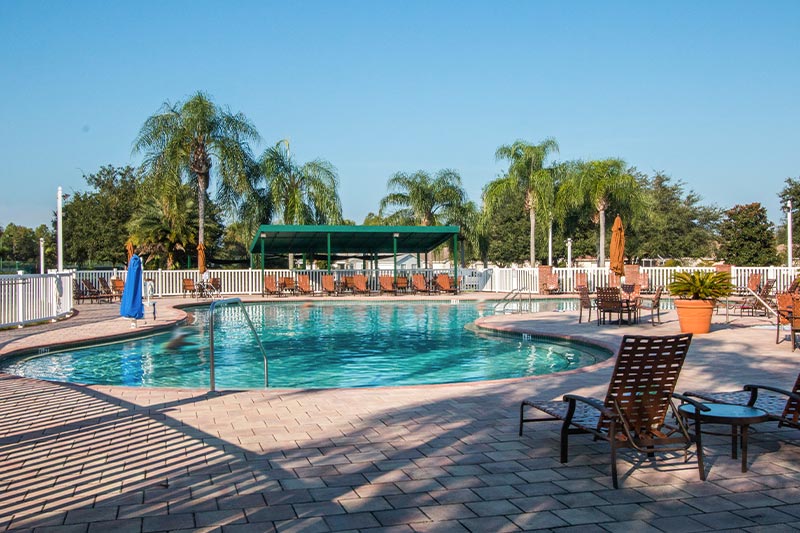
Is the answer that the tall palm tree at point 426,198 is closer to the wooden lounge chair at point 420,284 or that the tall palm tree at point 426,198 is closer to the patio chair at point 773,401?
the wooden lounge chair at point 420,284

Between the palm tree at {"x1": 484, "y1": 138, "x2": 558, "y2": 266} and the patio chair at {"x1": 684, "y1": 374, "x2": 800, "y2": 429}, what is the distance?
30629 mm

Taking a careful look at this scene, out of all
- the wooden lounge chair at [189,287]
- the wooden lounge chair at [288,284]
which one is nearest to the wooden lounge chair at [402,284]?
the wooden lounge chair at [288,284]

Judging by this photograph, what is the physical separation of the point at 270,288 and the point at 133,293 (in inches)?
498

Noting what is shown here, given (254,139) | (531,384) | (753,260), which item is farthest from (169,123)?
(753,260)

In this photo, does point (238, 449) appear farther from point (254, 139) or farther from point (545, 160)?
point (545, 160)

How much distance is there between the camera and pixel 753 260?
119 ft

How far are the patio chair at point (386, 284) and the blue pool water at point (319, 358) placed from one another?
10981 mm

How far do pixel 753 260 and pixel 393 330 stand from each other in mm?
28477

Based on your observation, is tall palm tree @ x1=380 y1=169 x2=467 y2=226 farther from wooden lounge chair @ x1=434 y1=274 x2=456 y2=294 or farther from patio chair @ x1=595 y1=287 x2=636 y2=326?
patio chair @ x1=595 y1=287 x2=636 y2=326

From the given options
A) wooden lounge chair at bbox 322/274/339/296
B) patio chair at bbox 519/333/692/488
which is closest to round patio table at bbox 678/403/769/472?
patio chair at bbox 519/333/692/488

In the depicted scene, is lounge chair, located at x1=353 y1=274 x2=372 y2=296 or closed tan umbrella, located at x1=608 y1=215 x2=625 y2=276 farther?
lounge chair, located at x1=353 y1=274 x2=372 y2=296

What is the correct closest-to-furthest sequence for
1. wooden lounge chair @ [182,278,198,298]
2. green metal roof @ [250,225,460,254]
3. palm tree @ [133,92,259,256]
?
wooden lounge chair @ [182,278,198,298] → green metal roof @ [250,225,460,254] → palm tree @ [133,92,259,256]

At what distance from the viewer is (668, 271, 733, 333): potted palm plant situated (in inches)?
459

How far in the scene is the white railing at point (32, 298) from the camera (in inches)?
540
